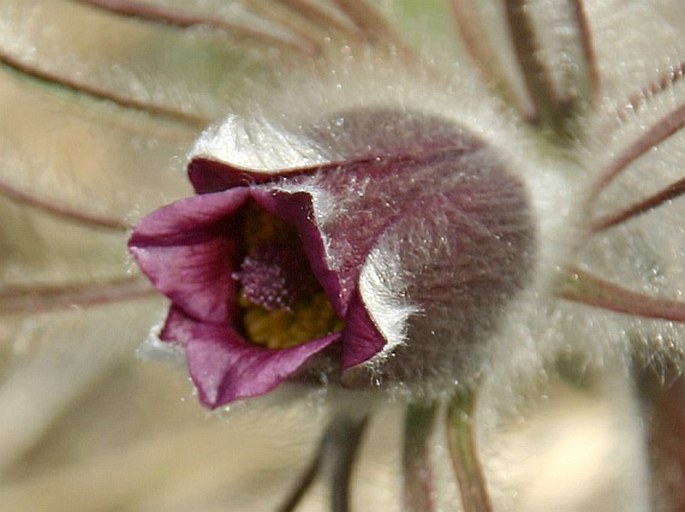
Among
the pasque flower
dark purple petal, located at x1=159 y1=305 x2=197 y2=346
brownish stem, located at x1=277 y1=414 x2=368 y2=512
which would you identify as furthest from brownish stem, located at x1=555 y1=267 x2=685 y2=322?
dark purple petal, located at x1=159 y1=305 x2=197 y2=346

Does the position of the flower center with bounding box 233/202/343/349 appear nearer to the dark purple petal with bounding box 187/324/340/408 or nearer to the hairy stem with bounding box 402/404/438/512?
the dark purple petal with bounding box 187/324/340/408

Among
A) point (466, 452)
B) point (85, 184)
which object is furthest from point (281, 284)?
point (85, 184)

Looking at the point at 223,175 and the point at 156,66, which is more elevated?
the point at 223,175

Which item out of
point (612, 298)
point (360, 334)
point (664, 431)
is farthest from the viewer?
point (664, 431)

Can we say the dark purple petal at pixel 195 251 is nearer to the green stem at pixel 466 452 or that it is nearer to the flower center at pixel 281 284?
the flower center at pixel 281 284

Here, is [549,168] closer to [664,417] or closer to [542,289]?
[542,289]

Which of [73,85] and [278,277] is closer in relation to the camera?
[278,277]

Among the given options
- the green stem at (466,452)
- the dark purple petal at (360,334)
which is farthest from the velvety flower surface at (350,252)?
the green stem at (466,452)

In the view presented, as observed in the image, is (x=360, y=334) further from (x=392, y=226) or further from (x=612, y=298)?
(x=612, y=298)
